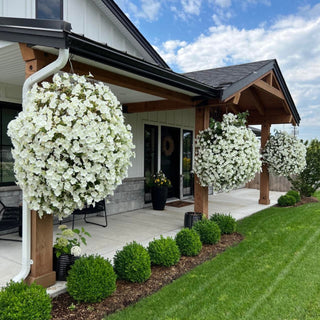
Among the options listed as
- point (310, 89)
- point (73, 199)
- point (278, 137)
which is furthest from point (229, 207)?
point (310, 89)

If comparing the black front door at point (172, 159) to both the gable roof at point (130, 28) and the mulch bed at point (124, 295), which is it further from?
the mulch bed at point (124, 295)

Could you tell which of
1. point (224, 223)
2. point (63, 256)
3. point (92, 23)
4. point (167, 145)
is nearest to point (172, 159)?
point (167, 145)

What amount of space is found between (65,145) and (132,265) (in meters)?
1.48

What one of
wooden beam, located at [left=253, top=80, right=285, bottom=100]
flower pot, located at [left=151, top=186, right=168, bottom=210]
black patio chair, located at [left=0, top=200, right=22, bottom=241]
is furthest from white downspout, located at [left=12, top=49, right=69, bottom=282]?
wooden beam, located at [left=253, top=80, right=285, bottom=100]

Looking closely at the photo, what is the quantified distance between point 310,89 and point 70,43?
12540 millimetres

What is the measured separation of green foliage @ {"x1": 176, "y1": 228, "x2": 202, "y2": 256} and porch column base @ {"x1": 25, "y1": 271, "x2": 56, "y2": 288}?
1630 millimetres

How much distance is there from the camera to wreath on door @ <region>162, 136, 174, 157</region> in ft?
26.0

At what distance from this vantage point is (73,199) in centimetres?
238

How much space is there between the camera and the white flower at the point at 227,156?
4543mm

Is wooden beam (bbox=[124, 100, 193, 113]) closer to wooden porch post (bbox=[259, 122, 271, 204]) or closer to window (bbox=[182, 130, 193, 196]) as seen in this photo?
window (bbox=[182, 130, 193, 196])

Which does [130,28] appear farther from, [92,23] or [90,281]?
[90,281]

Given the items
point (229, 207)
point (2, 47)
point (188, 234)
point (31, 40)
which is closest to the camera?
point (31, 40)

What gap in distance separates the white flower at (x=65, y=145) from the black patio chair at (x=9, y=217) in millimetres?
1628

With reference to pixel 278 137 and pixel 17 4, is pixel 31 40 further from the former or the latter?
pixel 278 137
